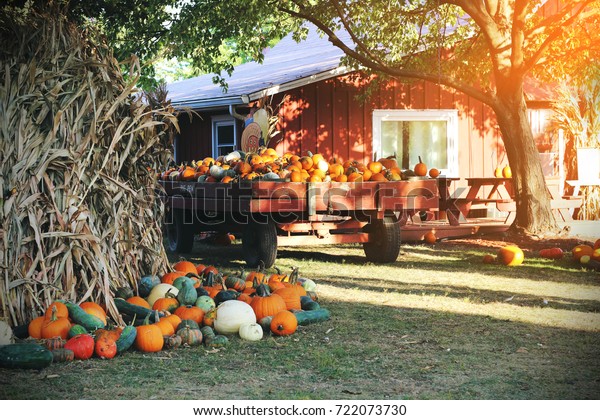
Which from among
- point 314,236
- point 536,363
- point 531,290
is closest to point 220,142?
point 314,236

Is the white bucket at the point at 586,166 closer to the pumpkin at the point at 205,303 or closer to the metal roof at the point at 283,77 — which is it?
the metal roof at the point at 283,77

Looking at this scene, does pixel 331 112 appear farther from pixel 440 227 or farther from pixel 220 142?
pixel 440 227

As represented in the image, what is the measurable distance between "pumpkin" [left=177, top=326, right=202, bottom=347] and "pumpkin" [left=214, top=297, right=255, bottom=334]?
365mm

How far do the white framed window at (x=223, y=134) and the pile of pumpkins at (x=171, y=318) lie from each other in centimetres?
1040

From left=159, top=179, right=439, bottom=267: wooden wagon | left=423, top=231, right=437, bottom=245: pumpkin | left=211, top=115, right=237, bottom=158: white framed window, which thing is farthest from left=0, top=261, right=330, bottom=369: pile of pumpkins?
left=211, top=115, right=237, bottom=158: white framed window

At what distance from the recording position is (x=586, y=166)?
18469mm

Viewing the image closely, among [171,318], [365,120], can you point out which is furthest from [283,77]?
[171,318]

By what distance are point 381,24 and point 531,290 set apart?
332 inches

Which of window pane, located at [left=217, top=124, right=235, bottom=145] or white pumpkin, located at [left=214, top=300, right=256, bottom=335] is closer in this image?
white pumpkin, located at [left=214, top=300, right=256, bottom=335]

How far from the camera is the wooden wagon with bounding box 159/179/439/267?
1028 centimetres

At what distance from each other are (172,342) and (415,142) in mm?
12751

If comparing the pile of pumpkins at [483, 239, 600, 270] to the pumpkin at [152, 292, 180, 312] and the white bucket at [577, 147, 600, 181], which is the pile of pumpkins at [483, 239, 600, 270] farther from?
the white bucket at [577, 147, 600, 181]

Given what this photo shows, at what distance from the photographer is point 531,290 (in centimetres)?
901

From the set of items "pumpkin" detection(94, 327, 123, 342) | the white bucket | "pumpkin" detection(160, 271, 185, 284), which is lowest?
"pumpkin" detection(94, 327, 123, 342)
